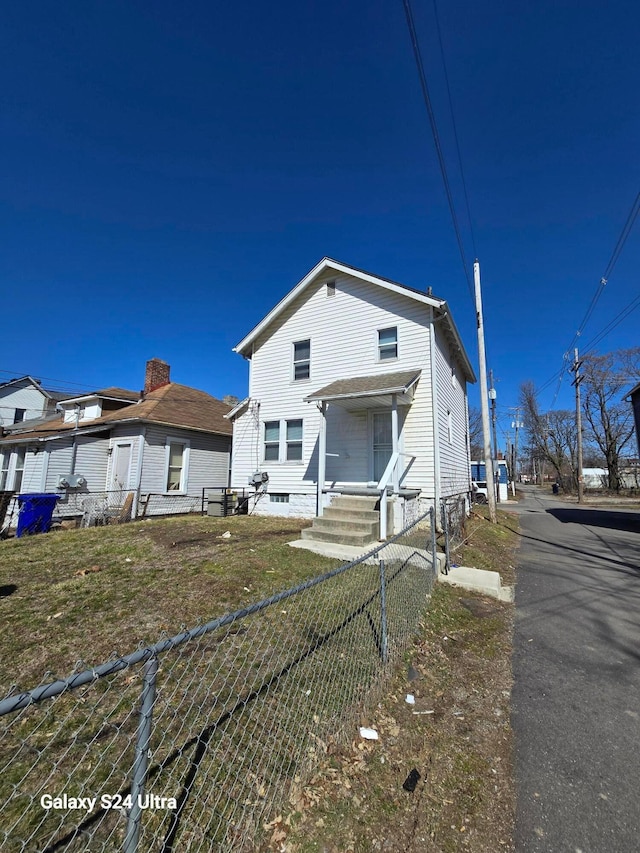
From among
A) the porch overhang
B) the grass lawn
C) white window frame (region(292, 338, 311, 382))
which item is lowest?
the grass lawn

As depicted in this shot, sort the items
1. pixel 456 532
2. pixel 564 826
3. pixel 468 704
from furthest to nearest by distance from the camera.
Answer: pixel 456 532
pixel 468 704
pixel 564 826

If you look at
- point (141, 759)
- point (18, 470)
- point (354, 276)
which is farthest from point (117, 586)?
point (18, 470)

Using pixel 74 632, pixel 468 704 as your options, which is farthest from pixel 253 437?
pixel 468 704

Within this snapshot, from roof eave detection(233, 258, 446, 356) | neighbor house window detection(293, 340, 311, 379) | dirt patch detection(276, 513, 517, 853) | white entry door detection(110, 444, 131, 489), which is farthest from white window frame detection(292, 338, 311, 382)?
dirt patch detection(276, 513, 517, 853)

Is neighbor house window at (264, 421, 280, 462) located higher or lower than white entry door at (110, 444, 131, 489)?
higher

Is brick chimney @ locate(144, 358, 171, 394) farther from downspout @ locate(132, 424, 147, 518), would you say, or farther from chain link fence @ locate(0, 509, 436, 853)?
chain link fence @ locate(0, 509, 436, 853)

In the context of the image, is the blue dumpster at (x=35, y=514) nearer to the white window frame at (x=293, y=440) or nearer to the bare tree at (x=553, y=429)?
the white window frame at (x=293, y=440)

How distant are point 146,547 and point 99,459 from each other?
875cm

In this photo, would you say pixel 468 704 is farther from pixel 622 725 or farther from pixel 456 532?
pixel 456 532

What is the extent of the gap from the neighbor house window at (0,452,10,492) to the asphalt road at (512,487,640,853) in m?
19.9

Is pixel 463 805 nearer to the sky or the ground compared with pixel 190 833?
nearer to the ground

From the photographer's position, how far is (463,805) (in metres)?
2.29

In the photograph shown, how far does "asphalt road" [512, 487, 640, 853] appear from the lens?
217 centimetres

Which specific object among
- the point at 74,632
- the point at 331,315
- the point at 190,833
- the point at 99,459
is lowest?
the point at 190,833
